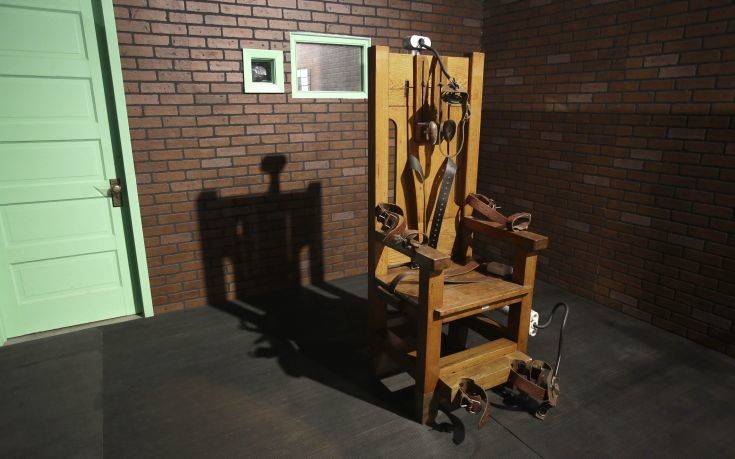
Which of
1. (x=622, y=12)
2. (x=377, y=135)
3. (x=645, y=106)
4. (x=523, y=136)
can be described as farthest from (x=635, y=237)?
(x=377, y=135)

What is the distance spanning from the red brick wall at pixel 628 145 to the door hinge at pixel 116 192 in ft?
11.8

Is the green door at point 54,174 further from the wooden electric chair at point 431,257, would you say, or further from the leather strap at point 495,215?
the leather strap at point 495,215

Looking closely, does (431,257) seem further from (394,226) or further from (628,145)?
(628,145)

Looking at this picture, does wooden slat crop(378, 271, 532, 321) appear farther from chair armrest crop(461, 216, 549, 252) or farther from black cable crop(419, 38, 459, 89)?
black cable crop(419, 38, 459, 89)

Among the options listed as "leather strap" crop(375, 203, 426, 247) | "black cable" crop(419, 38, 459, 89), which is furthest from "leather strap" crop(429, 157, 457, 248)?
"black cable" crop(419, 38, 459, 89)

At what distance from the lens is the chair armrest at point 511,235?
2555 mm

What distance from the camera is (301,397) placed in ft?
9.17

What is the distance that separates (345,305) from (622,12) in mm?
3233

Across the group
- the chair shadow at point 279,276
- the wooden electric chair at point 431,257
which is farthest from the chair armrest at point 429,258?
the chair shadow at point 279,276

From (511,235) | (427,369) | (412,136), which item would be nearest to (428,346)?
(427,369)

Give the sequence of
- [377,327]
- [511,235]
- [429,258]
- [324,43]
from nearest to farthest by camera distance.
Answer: [429,258], [511,235], [377,327], [324,43]

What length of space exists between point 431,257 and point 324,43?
8.83 feet

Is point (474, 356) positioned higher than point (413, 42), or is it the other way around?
point (413, 42)

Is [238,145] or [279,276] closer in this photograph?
[238,145]
